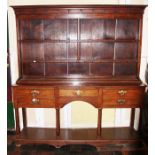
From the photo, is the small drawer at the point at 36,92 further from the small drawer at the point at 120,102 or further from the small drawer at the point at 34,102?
the small drawer at the point at 120,102

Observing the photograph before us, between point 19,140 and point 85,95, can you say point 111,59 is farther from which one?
point 19,140

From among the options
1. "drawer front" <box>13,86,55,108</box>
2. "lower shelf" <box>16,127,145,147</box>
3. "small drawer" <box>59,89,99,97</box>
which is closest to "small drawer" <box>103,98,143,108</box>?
"small drawer" <box>59,89,99,97</box>

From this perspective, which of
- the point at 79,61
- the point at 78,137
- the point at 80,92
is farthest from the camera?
the point at 78,137

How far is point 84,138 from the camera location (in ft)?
7.82

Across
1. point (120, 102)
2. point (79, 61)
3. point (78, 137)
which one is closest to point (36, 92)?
point (79, 61)

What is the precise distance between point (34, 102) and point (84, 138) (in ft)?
2.47

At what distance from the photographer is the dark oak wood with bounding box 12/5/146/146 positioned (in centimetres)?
217

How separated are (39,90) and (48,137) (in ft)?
2.09

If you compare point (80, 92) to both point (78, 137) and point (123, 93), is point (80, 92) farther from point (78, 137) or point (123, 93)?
point (78, 137)

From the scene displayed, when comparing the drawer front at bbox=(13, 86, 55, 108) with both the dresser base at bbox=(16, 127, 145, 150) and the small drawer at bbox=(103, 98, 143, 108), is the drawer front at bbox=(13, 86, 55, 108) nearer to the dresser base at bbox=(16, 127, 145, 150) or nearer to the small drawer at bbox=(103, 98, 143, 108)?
the dresser base at bbox=(16, 127, 145, 150)

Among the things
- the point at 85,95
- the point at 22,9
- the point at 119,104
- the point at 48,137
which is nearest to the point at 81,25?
the point at 22,9

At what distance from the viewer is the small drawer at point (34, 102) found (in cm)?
222

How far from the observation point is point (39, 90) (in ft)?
7.22

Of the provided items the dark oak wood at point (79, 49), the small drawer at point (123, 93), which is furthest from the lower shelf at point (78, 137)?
the dark oak wood at point (79, 49)
